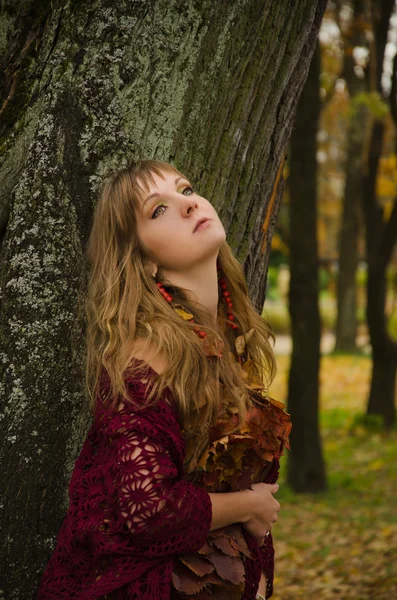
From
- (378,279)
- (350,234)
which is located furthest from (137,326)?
(350,234)

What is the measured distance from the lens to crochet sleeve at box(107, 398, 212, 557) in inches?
72.8

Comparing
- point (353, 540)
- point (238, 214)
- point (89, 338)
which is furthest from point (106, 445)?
point (353, 540)

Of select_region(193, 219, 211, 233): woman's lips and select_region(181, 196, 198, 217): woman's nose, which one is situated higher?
select_region(181, 196, 198, 217): woman's nose

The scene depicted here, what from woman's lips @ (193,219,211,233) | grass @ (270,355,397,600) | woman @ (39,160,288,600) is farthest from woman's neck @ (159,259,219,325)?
grass @ (270,355,397,600)

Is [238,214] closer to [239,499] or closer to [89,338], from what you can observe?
[89,338]

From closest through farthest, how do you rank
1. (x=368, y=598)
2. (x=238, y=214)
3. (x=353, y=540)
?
(x=238, y=214) < (x=368, y=598) < (x=353, y=540)

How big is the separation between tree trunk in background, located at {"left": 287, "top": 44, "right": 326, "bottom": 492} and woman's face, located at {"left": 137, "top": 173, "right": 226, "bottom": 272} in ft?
18.5

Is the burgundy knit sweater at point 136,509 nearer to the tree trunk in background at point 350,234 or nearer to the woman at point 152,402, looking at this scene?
the woman at point 152,402

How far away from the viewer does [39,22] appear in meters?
2.46

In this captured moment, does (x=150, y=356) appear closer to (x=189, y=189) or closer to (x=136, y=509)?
(x=136, y=509)

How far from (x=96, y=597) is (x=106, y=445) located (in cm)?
39

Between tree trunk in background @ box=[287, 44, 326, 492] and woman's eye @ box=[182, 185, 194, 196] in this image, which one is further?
tree trunk in background @ box=[287, 44, 326, 492]

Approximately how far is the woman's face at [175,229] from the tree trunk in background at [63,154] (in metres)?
0.25

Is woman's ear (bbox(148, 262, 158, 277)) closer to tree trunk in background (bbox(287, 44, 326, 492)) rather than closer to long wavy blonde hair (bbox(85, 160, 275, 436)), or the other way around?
long wavy blonde hair (bbox(85, 160, 275, 436))
